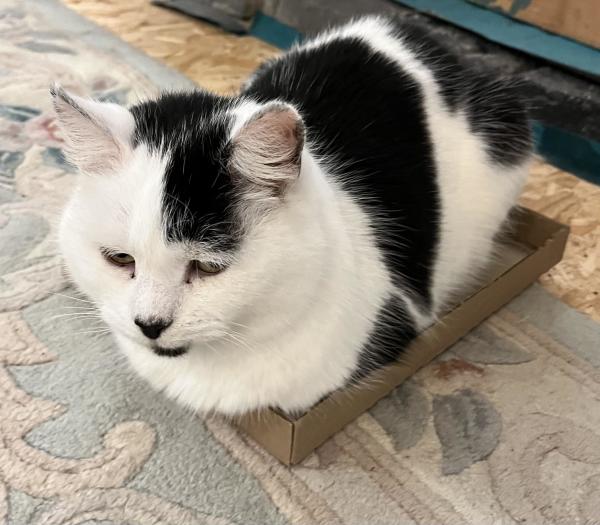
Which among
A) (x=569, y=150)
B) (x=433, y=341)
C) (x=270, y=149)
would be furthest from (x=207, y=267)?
(x=569, y=150)

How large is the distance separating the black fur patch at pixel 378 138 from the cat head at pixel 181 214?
22 cm

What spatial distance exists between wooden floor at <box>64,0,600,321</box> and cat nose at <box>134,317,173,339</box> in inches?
29.5

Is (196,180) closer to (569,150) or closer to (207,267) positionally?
(207,267)

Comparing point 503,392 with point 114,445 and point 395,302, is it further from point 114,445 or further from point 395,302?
point 114,445

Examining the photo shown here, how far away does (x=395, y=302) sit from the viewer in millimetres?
892

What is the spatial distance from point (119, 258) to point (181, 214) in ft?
0.30

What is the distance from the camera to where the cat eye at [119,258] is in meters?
0.68

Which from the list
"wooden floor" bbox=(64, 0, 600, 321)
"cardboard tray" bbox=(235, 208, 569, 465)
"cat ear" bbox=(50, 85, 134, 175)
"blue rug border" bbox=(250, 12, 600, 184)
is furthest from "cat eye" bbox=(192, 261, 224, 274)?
"blue rug border" bbox=(250, 12, 600, 184)

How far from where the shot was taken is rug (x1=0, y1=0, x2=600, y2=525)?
0.81 metres

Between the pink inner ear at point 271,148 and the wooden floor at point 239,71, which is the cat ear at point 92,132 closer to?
the pink inner ear at point 271,148

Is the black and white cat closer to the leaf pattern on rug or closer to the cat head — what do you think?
the cat head

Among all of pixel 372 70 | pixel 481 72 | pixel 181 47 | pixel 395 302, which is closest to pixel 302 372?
pixel 395 302

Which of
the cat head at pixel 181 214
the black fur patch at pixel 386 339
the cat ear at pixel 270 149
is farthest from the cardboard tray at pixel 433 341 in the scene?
the cat ear at pixel 270 149

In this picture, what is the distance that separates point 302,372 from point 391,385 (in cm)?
18
